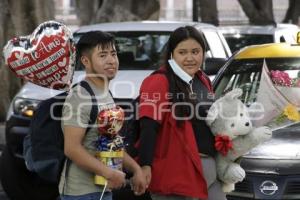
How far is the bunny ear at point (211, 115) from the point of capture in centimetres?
378

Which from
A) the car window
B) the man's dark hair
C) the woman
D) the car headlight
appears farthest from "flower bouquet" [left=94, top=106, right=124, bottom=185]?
the car window

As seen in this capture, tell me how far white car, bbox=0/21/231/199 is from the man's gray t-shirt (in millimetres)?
1889

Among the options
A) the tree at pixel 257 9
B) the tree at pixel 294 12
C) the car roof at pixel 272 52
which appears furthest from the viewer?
the tree at pixel 294 12

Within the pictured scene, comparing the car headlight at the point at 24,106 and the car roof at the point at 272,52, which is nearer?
the car roof at the point at 272,52

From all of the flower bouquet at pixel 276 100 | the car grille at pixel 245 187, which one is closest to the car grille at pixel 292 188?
the car grille at pixel 245 187

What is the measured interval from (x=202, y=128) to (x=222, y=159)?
21 centimetres

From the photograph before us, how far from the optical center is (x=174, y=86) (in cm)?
378

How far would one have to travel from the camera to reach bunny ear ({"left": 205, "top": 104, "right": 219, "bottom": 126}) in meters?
3.78

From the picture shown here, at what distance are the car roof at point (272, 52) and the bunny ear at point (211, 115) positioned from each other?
2.59 metres

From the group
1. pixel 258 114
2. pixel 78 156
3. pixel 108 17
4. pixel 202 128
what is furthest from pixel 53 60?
pixel 108 17

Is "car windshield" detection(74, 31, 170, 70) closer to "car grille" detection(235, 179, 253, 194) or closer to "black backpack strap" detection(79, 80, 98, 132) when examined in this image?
"car grille" detection(235, 179, 253, 194)

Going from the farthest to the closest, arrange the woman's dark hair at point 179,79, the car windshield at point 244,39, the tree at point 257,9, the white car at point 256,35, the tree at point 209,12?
the tree at point 257,9 < the tree at point 209,12 < the car windshield at point 244,39 < the white car at point 256,35 < the woman's dark hair at point 179,79

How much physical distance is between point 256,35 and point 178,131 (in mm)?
9301

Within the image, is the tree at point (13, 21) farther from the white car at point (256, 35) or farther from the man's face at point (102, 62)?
the man's face at point (102, 62)
